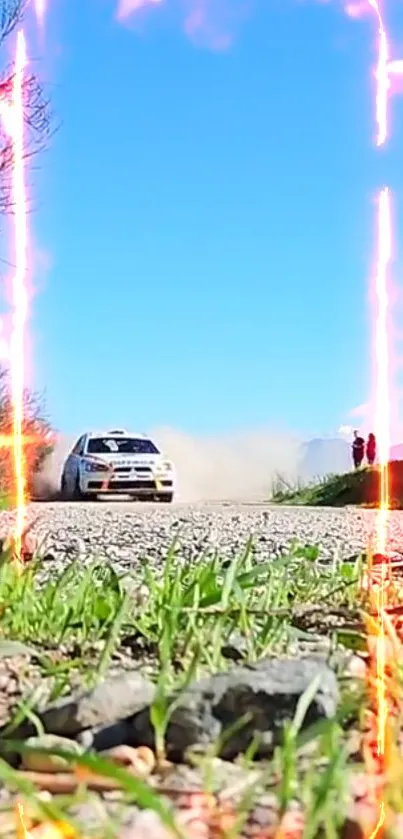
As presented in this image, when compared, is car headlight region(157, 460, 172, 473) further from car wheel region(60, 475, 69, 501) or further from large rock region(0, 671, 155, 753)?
large rock region(0, 671, 155, 753)

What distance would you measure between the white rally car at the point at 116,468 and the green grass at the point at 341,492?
147 cm

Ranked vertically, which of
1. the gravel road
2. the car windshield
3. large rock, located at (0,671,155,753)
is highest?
the car windshield

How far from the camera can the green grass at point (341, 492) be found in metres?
3.60

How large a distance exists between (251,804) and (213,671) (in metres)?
0.20

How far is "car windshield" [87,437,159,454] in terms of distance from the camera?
1.69m

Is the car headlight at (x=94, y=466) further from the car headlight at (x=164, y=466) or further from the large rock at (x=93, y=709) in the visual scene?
the large rock at (x=93, y=709)

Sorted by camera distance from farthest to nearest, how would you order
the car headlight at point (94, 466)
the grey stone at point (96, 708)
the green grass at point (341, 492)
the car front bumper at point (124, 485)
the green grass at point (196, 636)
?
the green grass at point (341, 492)
the car headlight at point (94, 466)
the car front bumper at point (124, 485)
the grey stone at point (96, 708)
the green grass at point (196, 636)

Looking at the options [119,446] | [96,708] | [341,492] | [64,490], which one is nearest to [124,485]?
[64,490]

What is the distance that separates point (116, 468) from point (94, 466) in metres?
0.04

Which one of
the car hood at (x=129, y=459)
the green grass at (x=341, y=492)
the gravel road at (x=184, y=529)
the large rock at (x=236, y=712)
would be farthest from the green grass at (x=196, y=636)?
the green grass at (x=341, y=492)

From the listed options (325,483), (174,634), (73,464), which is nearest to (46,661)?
(174,634)

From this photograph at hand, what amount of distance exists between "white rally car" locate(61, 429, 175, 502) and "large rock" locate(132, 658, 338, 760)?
0.98 meters

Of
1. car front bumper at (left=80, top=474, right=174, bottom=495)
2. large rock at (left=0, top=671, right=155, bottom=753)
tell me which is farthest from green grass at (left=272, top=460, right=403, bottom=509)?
large rock at (left=0, top=671, right=155, bottom=753)

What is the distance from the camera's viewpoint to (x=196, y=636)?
29.6 inches
